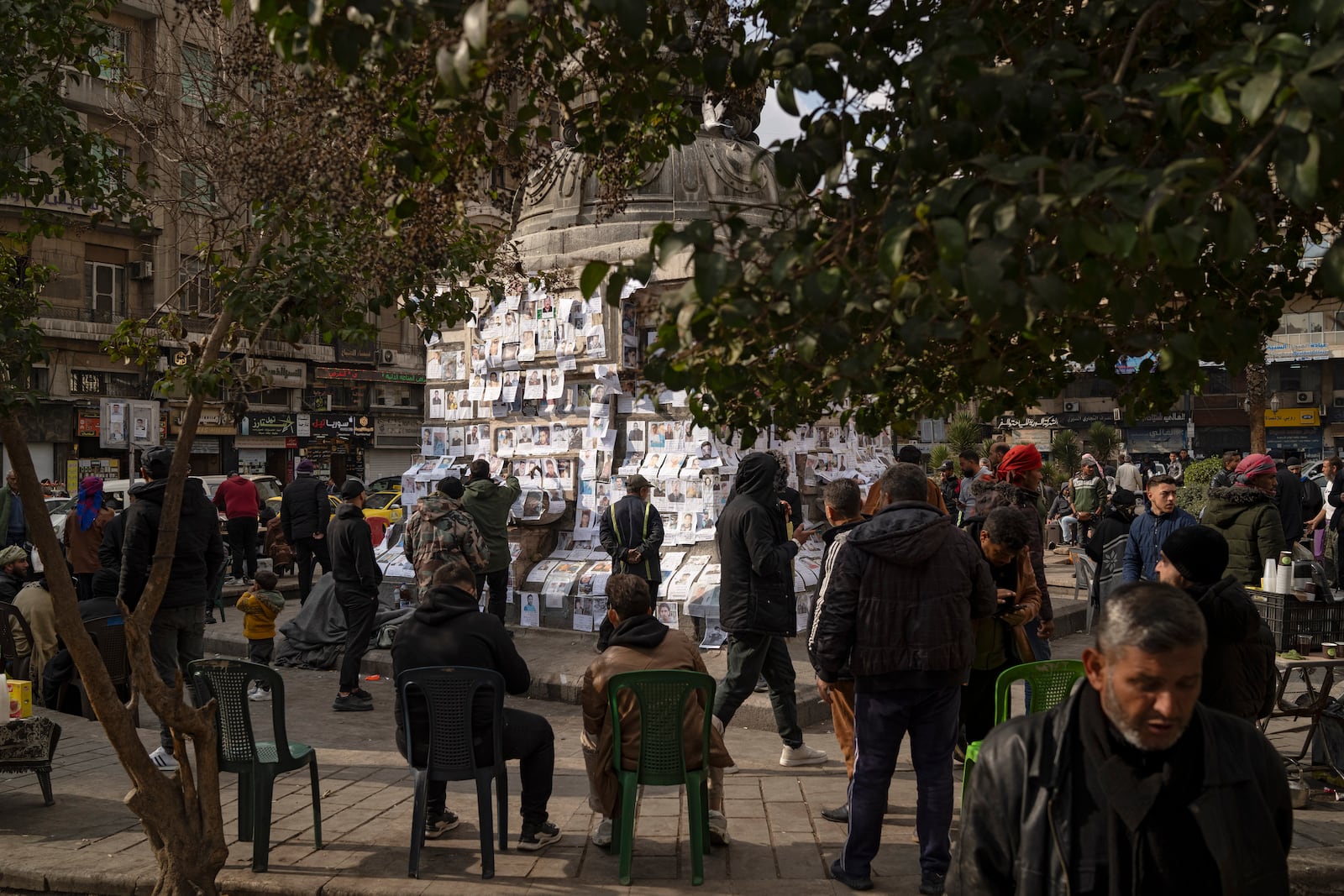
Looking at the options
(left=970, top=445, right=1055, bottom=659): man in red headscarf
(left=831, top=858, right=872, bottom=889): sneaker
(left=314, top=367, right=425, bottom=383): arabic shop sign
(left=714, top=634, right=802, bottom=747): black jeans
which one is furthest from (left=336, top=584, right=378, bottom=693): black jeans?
(left=314, top=367, right=425, bottom=383): arabic shop sign

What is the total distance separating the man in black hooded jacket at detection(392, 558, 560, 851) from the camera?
5270mm

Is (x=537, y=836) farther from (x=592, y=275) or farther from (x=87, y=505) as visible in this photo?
(x=87, y=505)

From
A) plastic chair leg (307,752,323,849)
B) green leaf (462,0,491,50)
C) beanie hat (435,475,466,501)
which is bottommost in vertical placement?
plastic chair leg (307,752,323,849)

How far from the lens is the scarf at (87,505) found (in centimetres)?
1119

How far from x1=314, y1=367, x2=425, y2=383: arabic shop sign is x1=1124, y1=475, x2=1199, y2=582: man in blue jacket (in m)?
34.6

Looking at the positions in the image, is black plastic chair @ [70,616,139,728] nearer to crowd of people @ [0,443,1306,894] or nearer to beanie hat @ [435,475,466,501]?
crowd of people @ [0,443,1306,894]

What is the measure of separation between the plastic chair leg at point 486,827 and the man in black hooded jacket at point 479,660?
22 cm

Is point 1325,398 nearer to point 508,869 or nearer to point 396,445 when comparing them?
point 396,445

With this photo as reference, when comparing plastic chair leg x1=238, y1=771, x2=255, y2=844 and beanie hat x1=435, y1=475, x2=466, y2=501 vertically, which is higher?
beanie hat x1=435, y1=475, x2=466, y2=501

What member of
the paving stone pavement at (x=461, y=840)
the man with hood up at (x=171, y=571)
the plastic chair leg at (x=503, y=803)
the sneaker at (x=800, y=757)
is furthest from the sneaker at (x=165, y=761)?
the sneaker at (x=800, y=757)

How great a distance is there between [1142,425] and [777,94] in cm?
5360

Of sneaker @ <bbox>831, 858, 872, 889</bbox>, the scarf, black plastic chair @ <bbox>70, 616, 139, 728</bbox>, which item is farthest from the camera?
the scarf

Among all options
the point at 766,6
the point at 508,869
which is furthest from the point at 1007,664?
the point at 766,6

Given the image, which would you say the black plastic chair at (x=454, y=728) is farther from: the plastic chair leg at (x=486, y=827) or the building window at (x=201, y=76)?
the building window at (x=201, y=76)
